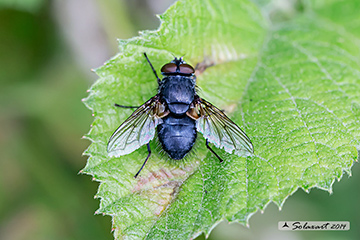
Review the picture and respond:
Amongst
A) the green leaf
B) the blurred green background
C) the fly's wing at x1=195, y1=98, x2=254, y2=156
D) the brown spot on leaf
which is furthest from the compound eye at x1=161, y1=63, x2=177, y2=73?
the blurred green background

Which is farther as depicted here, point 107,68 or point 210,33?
point 210,33

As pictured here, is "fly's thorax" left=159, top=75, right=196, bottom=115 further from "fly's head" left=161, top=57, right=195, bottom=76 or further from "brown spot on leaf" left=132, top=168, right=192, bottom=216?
"brown spot on leaf" left=132, top=168, right=192, bottom=216

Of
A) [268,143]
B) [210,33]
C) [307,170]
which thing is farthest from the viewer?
[210,33]

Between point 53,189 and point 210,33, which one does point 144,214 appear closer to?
point 210,33

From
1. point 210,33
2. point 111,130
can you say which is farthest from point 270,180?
point 210,33

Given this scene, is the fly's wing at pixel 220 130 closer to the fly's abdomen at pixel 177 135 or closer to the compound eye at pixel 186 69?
the fly's abdomen at pixel 177 135

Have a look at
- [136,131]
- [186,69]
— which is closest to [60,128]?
[136,131]

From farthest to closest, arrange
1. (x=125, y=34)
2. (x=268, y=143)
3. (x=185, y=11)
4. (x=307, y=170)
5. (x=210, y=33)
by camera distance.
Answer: (x=125, y=34), (x=210, y=33), (x=185, y=11), (x=268, y=143), (x=307, y=170)

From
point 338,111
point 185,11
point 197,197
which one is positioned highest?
point 185,11
